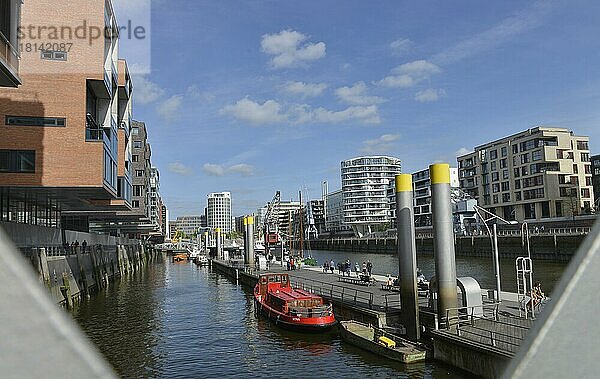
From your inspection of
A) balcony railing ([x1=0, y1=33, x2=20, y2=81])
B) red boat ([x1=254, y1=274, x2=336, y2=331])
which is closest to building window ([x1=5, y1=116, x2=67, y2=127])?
balcony railing ([x1=0, y1=33, x2=20, y2=81])

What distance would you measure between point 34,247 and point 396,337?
24.9 meters

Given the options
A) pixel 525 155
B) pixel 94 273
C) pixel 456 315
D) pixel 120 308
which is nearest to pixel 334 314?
pixel 456 315

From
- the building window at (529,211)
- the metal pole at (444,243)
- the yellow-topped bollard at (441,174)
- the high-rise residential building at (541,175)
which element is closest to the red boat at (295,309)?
the metal pole at (444,243)

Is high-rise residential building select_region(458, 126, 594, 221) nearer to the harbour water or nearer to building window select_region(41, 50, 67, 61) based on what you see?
the harbour water

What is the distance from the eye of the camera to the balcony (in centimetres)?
1995

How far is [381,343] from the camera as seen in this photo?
19500 millimetres

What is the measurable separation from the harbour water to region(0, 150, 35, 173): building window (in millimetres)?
9936

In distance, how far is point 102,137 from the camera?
3400 centimetres

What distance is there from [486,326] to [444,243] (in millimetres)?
3185

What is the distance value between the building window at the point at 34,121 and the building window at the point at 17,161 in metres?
1.66

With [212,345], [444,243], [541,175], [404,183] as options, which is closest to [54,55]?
[212,345]

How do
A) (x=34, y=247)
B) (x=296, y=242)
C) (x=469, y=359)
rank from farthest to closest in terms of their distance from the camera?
(x=296, y=242)
(x=34, y=247)
(x=469, y=359)

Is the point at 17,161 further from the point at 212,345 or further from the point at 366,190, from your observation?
the point at 366,190

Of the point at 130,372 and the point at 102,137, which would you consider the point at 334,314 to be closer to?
the point at 130,372
